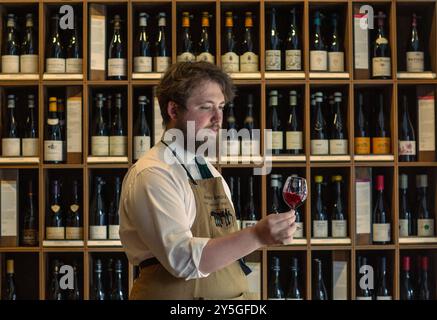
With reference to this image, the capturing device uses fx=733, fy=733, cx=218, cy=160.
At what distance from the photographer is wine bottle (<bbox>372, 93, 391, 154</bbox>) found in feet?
10.7

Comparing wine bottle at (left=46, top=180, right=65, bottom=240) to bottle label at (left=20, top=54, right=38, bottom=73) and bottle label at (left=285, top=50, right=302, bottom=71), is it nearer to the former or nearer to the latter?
bottle label at (left=20, top=54, right=38, bottom=73)

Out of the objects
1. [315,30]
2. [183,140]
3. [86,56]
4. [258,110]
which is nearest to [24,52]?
[86,56]

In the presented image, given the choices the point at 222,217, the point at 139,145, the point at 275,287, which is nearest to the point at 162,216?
the point at 222,217

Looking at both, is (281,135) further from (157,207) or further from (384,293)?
(157,207)

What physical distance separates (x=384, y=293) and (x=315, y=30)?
4.08 feet

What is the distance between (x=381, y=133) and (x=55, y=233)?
1533mm

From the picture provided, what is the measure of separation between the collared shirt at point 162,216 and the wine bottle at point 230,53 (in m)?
1.50

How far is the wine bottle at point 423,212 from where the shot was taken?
3244 mm

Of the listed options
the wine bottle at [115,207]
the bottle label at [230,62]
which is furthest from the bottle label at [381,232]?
the wine bottle at [115,207]

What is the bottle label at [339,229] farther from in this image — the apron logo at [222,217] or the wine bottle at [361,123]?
the apron logo at [222,217]

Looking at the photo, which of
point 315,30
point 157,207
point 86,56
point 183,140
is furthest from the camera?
point 315,30

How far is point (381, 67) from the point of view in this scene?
3238 mm

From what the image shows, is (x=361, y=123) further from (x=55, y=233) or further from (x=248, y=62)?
(x=55, y=233)

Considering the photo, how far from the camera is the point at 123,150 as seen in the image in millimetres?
3225
